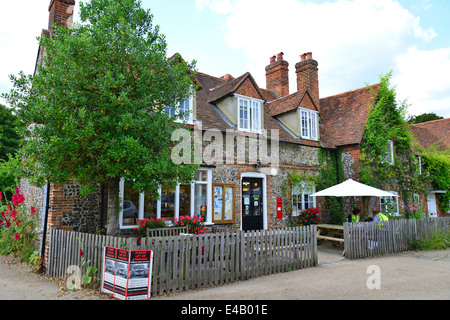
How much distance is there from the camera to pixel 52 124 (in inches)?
242

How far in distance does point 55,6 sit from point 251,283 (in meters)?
9.93

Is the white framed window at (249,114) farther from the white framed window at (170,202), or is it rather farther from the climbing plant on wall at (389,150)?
the climbing plant on wall at (389,150)

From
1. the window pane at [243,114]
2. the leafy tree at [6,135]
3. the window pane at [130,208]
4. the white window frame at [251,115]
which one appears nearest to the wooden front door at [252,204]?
the white window frame at [251,115]

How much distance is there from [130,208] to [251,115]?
6709 millimetres

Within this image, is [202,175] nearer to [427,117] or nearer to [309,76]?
[309,76]

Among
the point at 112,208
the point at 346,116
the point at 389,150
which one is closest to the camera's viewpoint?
the point at 112,208

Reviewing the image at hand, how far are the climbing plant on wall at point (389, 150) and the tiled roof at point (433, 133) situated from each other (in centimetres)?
450

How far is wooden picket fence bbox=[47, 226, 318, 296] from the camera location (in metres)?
5.99

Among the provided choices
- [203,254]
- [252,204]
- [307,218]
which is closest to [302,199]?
[307,218]

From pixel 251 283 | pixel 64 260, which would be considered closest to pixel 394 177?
pixel 251 283

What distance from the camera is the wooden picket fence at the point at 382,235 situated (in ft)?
31.6

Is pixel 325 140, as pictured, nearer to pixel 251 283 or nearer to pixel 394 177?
Answer: pixel 394 177

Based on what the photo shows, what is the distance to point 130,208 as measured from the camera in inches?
367

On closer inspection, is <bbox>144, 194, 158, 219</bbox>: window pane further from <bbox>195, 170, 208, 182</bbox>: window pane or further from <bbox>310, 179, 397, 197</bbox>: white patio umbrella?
<bbox>310, 179, 397, 197</bbox>: white patio umbrella
